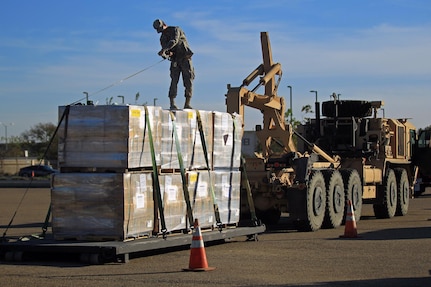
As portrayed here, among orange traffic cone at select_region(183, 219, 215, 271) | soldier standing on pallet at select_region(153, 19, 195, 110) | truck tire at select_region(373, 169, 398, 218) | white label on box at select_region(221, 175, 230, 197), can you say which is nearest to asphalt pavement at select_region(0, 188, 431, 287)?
orange traffic cone at select_region(183, 219, 215, 271)

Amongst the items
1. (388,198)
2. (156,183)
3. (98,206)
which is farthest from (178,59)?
(388,198)

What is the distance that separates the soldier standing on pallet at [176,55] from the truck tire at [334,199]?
15.9 feet

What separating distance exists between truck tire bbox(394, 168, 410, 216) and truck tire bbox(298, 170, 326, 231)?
605 centimetres

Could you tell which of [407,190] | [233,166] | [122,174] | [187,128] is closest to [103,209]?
[122,174]

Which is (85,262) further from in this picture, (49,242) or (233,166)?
(233,166)

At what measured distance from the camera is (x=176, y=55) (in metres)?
16.6

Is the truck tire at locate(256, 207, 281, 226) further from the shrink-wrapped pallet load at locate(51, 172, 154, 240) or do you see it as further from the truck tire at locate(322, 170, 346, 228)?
the shrink-wrapped pallet load at locate(51, 172, 154, 240)

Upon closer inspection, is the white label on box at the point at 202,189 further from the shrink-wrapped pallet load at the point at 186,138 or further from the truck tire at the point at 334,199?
the truck tire at the point at 334,199

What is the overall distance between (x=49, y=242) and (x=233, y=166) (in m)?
4.43

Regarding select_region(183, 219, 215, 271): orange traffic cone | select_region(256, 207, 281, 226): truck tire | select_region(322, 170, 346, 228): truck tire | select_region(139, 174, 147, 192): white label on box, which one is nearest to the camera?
select_region(183, 219, 215, 271): orange traffic cone

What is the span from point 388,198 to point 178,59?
9708 mm

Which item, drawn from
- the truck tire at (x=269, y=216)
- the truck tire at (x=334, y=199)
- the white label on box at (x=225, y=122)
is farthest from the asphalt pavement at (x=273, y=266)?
the truck tire at (x=269, y=216)

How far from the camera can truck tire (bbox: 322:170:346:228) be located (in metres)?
19.7

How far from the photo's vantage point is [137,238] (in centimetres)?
1357
